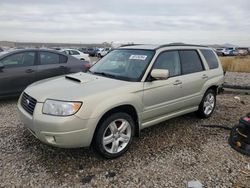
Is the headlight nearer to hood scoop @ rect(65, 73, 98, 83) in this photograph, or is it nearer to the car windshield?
hood scoop @ rect(65, 73, 98, 83)

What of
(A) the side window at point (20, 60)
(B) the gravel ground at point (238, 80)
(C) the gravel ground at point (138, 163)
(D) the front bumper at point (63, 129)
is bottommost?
(C) the gravel ground at point (138, 163)

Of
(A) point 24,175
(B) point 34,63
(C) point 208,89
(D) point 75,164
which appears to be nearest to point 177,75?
(C) point 208,89

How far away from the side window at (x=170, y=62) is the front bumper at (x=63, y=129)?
1.63 meters

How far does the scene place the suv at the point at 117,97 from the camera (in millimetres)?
3168

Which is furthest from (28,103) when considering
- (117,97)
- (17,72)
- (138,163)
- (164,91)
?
(17,72)

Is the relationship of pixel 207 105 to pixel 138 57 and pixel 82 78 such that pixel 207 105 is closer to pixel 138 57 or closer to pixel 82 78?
pixel 138 57

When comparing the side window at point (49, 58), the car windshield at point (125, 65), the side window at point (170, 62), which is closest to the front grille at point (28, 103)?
the car windshield at point (125, 65)

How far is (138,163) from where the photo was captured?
3.55 meters

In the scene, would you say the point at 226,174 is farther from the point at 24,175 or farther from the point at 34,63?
the point at 34,63

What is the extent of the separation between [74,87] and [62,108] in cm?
50

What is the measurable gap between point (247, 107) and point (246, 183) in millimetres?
3888

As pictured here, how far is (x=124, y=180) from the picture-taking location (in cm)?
314

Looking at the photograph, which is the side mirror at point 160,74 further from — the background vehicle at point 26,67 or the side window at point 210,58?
the background vehicle at point 26,67

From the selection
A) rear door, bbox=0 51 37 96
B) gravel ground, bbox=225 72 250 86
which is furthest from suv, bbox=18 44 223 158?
gravel ground, bbox=225 72 250 86
